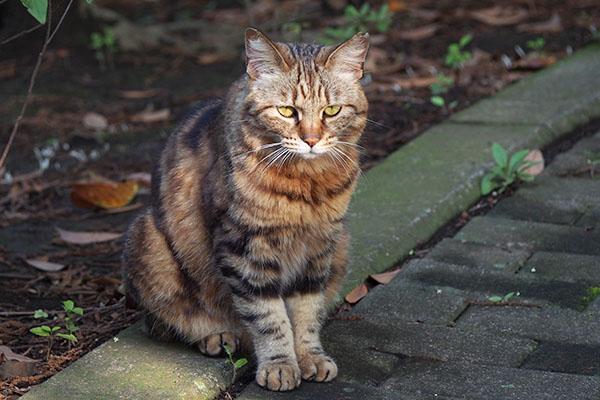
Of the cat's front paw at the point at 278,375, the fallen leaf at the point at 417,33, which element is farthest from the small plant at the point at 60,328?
the fallen leaf at the point at 417,33

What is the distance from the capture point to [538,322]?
2.98 metres

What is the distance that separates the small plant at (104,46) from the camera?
21.9 feet

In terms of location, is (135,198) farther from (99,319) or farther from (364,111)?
(364,111)

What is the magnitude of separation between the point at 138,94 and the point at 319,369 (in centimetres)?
372

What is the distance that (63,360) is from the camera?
2.89m

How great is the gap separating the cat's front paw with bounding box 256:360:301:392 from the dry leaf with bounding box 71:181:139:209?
5.88 ft

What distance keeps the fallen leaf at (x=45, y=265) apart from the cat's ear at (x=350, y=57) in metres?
1.58

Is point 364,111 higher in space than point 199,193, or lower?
higher

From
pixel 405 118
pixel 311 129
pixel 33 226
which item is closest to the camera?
Answer: pixel 311 129

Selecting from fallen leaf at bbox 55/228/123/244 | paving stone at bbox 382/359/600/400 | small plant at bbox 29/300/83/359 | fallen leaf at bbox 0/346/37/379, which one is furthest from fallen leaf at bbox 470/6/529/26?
fallen leaf at bbox 0/346/37/379

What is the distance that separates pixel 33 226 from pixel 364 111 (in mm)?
2041

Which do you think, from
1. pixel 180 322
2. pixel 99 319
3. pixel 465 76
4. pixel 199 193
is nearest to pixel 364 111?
pixel 199 193

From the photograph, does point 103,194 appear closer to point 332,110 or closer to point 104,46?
point 332,110

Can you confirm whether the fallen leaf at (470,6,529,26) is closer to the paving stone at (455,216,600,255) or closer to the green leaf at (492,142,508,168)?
the green leaf at (492,142,508,168)
